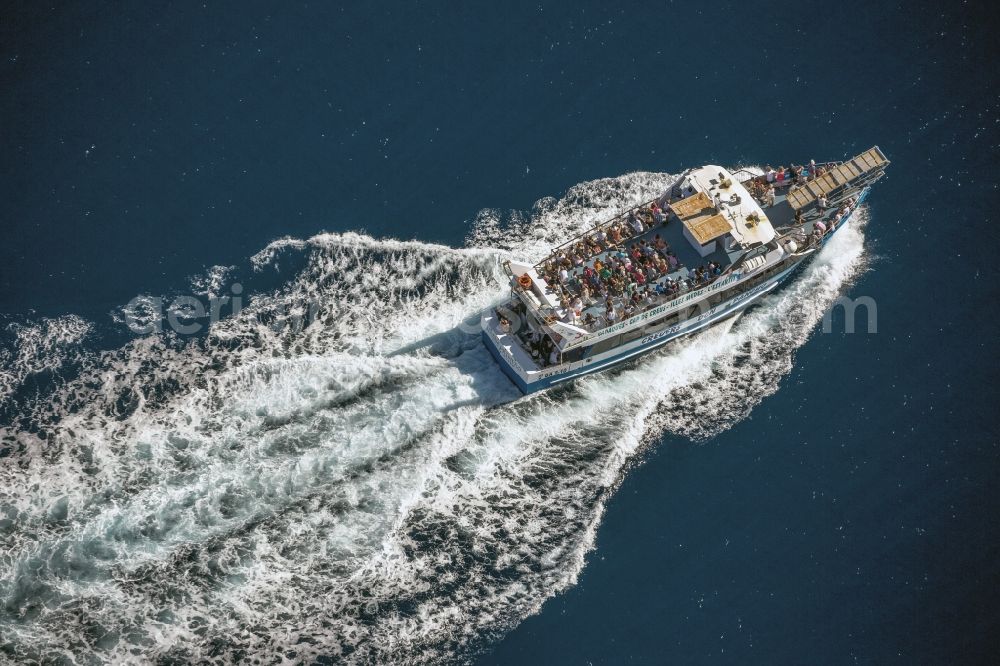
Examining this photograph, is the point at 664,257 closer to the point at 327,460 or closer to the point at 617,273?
the point at 617,273

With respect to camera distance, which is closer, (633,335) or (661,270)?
(633,335)

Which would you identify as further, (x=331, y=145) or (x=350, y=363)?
(x=331, y=145)

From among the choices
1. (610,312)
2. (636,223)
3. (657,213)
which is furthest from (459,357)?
(657,213)

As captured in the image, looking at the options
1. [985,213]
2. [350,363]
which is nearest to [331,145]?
[350,363]

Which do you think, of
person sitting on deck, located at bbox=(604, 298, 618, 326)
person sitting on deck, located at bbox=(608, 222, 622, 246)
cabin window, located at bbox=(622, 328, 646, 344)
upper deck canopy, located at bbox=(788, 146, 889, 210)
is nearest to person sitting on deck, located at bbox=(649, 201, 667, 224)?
person sitting on deck, located at bbox=(608, 222, 622, 246)

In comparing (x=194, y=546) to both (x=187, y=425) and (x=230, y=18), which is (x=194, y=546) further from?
(x=230, y=18)

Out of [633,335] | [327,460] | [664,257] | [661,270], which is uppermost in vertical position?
[327,460]
